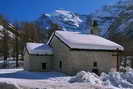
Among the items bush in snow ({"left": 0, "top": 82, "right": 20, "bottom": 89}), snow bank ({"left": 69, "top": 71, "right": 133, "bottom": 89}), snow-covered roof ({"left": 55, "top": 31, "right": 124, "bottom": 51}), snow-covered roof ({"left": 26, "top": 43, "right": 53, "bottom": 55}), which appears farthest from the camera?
snow-covered roof ({"left": 26, "top": 43, "right": 53, "bottom": 55})

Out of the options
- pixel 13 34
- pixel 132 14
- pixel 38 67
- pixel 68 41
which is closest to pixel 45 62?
pixel 38 67

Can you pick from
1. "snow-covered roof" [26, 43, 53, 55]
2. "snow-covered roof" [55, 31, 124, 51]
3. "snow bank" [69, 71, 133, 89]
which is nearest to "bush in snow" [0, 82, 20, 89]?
"snow bank" [69, 71, 133, 89]

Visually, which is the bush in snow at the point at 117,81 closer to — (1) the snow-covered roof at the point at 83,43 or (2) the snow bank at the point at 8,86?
(1) the snow-covered roof at the point at 83,43

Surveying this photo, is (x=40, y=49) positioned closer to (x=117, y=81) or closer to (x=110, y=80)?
(x=110, y=80)

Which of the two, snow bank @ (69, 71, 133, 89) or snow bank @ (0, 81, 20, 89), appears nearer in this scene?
snow bank @ (0, 81, 20, 89)

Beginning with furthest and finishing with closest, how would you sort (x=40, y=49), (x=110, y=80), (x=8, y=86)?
(x=40, y=49) → (x=110, y=80) → (x=8, y=86)

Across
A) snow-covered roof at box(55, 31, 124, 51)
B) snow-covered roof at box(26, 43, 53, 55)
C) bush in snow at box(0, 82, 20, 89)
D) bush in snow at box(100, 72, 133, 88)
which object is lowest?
bush in snow at box(100, 72, 133, 88)

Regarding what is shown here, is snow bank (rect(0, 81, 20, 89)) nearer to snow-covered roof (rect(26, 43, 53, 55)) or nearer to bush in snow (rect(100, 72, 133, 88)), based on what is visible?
bush in snow (rect(100, 72, 133, 88))

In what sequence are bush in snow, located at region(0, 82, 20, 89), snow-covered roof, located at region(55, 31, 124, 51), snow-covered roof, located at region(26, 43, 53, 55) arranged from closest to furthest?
bush in snow, located at region(0, 82, 20, 89) < snow-covered roof, located at region(55, 31, 124, 51) < snow-covered roof, located at region(26, 43, 53, 55)

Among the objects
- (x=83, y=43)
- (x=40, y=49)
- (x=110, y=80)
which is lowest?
(x=110, y=80)

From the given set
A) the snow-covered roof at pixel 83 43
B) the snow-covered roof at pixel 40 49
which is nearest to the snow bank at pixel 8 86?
the snow-covered roof at pixel 83 43

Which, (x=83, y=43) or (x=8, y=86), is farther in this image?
(x=83, y=43)

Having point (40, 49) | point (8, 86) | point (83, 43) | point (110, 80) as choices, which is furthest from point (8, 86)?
point (40, 49)

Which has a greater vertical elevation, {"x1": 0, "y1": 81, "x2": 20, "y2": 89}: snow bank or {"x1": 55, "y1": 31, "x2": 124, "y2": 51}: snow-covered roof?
{"x1": 55, "y1": 31, "x2": 124, "y2": 51}: snow-covered roof
